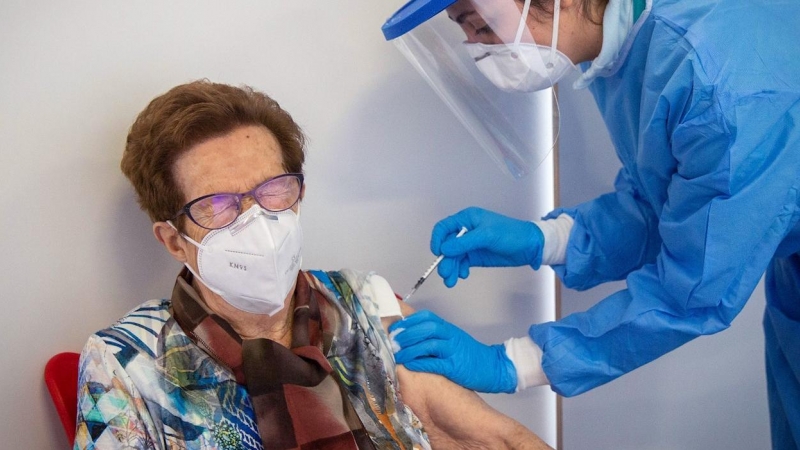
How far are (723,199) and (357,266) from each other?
999 millimetres

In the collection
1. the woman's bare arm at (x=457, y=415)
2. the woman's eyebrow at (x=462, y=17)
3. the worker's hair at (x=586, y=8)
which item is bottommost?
the woman's bare arm at (x=457, y=415)

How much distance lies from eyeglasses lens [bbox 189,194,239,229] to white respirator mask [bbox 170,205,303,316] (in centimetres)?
1

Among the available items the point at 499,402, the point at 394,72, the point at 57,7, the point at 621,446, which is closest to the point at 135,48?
the point at 57,7

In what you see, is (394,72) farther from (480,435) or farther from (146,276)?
(480,435)

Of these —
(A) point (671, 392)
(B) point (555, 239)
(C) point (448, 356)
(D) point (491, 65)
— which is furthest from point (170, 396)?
(A) point (671, 392)

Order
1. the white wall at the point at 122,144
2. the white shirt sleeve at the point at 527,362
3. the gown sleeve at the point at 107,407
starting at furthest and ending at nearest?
the white shirt sleeve at the point at 527,362, the white wall at the point at 122,144, the gown sleeve at the point at 107,407

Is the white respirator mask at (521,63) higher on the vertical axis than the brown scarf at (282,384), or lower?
higher

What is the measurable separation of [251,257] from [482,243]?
64 cm

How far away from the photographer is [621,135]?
71.4 inches

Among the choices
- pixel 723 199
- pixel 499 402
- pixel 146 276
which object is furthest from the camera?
pixel 499 402

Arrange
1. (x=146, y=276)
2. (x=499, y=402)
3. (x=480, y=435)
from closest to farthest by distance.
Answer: (x=480, y=435) < (x=146, y=276) < (x=499, y=402)

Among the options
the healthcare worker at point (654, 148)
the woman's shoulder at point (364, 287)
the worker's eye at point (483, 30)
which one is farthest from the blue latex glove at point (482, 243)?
the worker's eye at point (483, 30)

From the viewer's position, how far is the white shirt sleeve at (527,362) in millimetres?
1726

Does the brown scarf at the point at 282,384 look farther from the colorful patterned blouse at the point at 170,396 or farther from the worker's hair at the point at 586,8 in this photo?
the worker's hair at the point at 586,8
